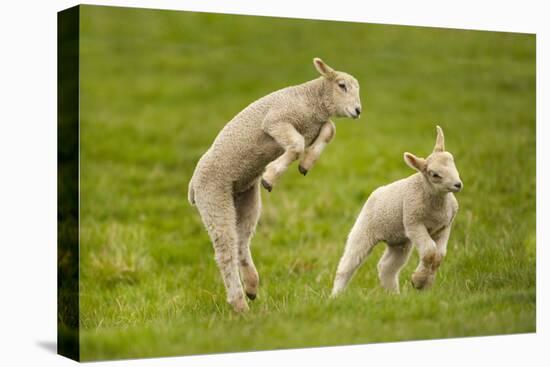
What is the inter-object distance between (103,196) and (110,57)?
2470 millimetres

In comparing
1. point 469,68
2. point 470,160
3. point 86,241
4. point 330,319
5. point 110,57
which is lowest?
point 330,319

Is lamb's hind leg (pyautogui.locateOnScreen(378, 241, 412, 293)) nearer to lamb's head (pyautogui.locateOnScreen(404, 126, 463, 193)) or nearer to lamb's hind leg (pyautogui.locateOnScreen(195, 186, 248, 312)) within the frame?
lamb's head (pyautogui.locateOnScreen(404, 126, 463, 193))

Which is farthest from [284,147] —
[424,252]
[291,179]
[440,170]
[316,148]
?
[291,179]

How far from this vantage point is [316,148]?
23.0ft

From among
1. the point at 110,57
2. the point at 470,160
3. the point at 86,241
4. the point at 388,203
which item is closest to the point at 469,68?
the point at 470,160

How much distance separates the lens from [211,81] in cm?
1355

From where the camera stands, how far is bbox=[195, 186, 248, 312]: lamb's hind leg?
23.6ft

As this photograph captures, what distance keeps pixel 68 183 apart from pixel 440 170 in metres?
2.69

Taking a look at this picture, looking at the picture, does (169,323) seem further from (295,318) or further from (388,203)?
(388,203)

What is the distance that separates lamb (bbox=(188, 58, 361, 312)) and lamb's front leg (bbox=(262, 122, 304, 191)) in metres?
0.01

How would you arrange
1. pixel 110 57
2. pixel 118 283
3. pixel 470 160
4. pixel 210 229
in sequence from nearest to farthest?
pixel 210 229 < pixel 118 283 < pixel 470 160 < pixel 110 57

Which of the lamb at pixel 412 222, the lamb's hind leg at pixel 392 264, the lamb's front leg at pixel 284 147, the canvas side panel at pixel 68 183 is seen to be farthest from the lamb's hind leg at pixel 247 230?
the canvas side panel at pixel 68 183

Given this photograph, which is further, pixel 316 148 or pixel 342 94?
pixel 342 94

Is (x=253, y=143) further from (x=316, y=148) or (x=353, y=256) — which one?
(x=353, y=256)
